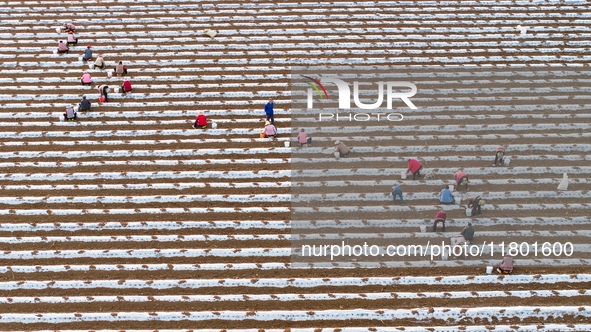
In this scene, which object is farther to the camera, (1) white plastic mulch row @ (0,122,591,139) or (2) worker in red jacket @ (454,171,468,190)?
(1) white plastic mulch row @ (0,122,591,139)

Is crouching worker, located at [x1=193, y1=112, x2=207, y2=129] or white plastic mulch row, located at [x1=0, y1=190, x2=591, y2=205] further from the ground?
crouching worker, located at [x1=193, y1=112, x2=207, y2=129]

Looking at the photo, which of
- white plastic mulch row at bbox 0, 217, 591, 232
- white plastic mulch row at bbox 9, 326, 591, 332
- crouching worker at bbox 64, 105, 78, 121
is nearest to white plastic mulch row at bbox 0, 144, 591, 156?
crouching worker at bbox 64, 105, 78, 121

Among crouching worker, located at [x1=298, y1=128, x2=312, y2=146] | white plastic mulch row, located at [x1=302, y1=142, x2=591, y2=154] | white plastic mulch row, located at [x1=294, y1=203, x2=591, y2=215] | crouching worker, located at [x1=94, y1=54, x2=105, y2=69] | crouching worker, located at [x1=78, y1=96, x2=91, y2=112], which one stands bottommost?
white plastic mulch row, located at [x1=294, y1=203, x2=591, y2=215]

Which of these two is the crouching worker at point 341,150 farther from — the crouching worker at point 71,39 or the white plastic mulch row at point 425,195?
the crouching worker at point 71,39

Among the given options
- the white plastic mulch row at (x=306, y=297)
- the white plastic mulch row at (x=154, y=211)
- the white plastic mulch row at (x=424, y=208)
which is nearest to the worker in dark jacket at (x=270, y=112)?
the white plastic mulch row at (x=154, y=211)

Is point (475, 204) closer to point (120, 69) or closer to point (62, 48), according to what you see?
point (120, 69)

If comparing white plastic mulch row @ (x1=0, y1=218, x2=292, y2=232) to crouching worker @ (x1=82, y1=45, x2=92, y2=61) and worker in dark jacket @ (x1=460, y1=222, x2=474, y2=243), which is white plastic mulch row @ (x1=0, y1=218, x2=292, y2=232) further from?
crouching worker @ (x1=82, y1=45, x2=92, y2=61)

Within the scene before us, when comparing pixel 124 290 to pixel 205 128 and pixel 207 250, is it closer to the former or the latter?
pixel 207 250

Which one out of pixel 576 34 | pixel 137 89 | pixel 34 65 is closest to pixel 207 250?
pixel 137 89
